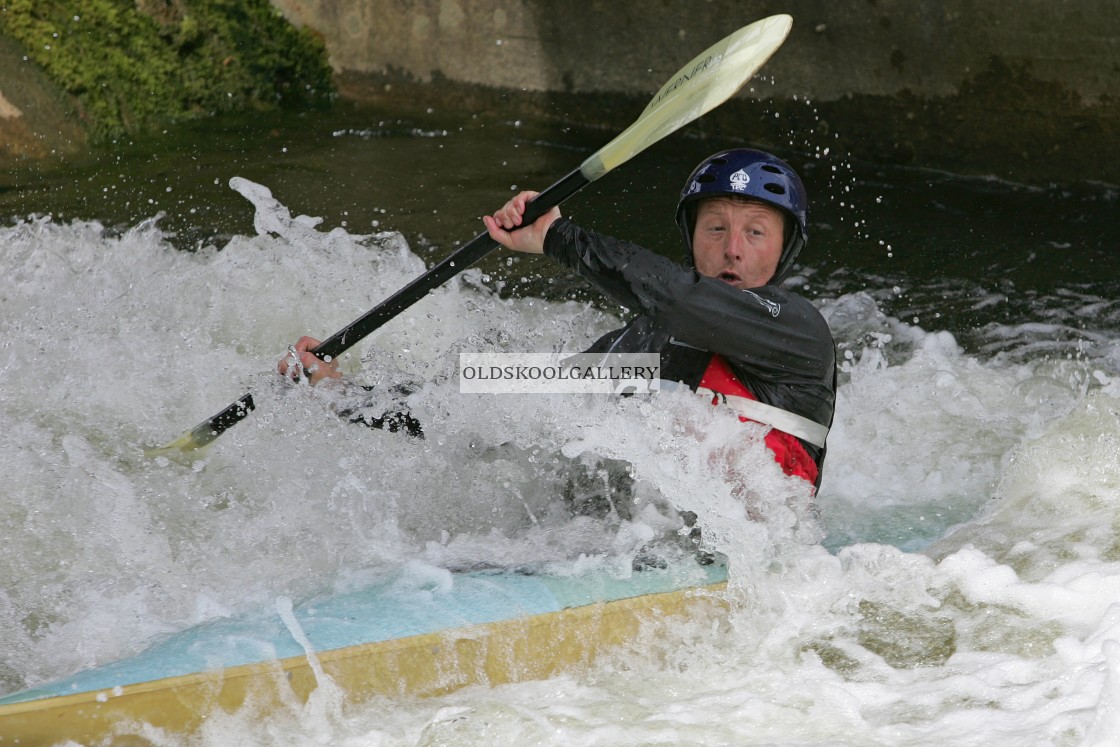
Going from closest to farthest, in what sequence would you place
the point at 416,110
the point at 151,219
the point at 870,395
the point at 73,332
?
the point at 73,332 → the point at 870,395 → the point at 151,219 → the point at 416,110

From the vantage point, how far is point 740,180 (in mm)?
3479

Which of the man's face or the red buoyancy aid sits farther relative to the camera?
the man's face

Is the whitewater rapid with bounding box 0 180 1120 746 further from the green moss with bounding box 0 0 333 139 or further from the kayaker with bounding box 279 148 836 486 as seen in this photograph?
the green moss with bounding box 0 0 333 139

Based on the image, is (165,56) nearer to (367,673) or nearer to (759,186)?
(759,186)

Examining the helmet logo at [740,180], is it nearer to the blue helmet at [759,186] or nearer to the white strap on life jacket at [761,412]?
the blue helmet at [759,186]

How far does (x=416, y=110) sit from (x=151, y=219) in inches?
114

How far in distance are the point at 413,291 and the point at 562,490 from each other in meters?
0.71

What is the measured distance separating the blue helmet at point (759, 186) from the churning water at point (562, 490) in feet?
2.29

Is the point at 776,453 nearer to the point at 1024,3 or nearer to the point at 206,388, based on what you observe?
the point at 206,388

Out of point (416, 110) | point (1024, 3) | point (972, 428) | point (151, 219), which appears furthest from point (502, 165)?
point (972, 428)

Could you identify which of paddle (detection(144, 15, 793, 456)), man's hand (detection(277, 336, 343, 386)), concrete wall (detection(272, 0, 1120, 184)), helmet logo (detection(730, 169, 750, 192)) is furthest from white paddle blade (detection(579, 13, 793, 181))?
concrete wall (detection(272, 0, 1120, 184))

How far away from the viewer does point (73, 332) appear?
4289 millimetres

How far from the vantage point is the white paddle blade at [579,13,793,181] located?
129 inches

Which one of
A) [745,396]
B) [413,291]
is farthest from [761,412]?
[413,291]
